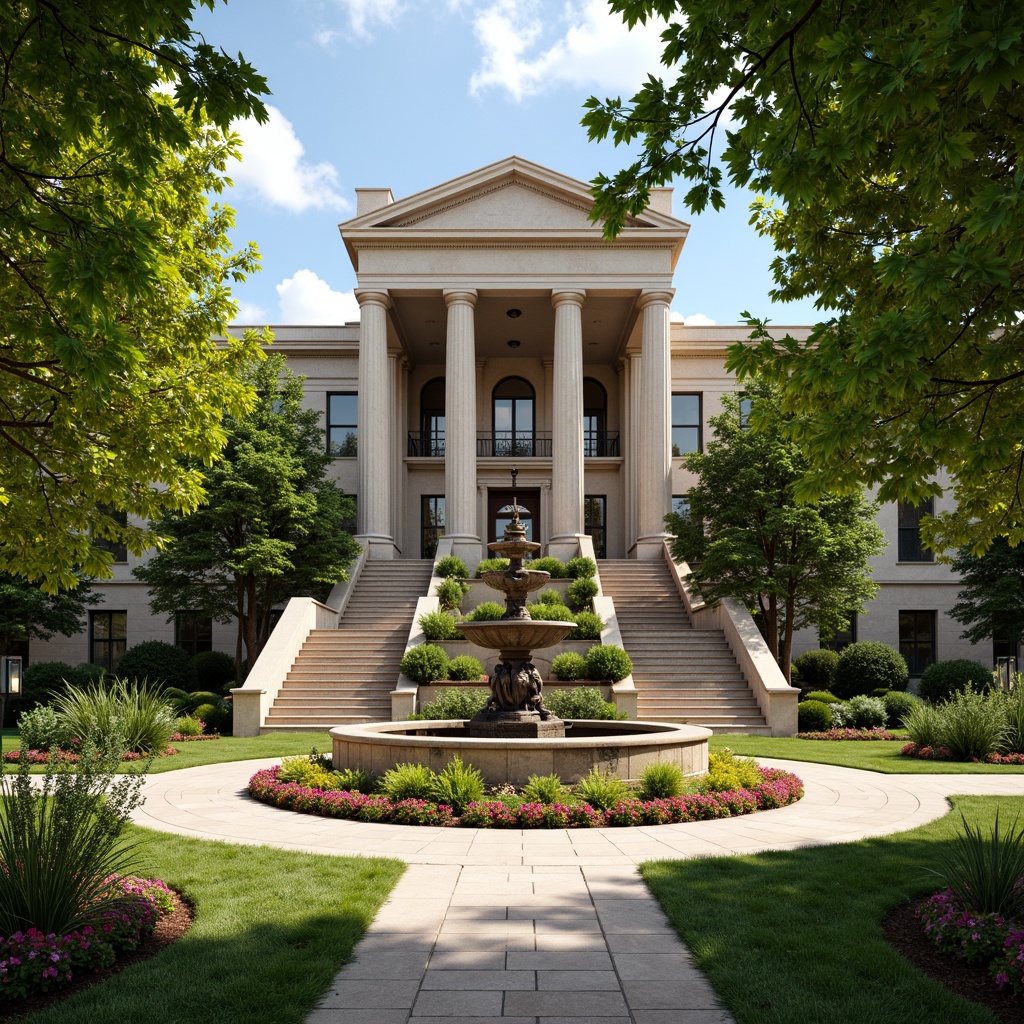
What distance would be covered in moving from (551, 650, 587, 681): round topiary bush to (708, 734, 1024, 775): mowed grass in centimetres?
333

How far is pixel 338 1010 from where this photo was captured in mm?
4902

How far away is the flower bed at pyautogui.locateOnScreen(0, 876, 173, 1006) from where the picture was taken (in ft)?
17.0

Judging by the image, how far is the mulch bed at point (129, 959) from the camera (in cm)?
505

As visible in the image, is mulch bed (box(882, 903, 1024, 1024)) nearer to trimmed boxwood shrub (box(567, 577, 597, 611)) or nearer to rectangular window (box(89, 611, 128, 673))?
trimmed boxwood shrub (box(567, 577, 597, 611))

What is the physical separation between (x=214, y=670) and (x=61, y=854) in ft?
85.3

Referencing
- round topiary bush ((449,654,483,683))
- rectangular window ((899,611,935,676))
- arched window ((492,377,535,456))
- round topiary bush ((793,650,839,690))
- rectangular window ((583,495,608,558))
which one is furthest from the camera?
arched window ((492,377,535,456))

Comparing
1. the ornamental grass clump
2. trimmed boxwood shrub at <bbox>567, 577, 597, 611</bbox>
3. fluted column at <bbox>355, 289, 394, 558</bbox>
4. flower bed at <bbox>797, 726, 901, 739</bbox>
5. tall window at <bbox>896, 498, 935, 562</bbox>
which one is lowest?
flower bed at <bbox>797, 726, 901, 739</bbox>

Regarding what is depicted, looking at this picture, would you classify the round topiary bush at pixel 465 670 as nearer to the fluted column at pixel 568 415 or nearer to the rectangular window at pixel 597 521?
the fluted column at pixel 568 415

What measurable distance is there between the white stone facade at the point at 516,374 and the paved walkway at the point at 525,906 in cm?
1974

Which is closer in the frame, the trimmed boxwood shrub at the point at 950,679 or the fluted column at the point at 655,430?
the trimmed boxwood shrub at the point at 950,679

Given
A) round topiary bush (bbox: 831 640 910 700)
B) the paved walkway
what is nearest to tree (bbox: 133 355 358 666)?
the paved walkway

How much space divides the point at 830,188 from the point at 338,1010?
18.6 feet

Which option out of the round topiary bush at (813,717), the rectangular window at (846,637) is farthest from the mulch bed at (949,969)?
the rectangular window at (846,637)

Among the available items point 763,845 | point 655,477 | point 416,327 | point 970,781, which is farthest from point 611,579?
point 763,845
